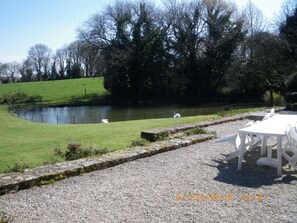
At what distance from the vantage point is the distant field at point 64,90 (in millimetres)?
45847

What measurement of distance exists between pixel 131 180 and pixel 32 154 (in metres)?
4.37

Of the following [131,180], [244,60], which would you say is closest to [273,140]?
[131,180]

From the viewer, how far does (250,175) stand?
18.6ft

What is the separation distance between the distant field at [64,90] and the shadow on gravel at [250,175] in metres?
38.6

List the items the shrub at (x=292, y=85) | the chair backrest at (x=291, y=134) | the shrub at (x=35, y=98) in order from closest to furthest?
the chair backrest at (x=291, y=134), the shrub at (x=292, y=85), the shrub at (x=35, y=98)

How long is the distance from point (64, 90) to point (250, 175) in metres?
49.5

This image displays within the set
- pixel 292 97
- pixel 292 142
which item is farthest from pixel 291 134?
pixel 292 97

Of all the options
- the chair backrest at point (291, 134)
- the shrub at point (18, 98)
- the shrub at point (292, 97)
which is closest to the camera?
the chair backrest at point (291, 134)

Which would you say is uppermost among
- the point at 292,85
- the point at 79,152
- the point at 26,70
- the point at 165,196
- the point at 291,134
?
the point at 26,70

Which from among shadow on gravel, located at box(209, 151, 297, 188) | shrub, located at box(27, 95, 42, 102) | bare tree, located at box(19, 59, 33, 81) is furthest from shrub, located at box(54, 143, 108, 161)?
bare tree, located at box(19, 59, 33, 81)

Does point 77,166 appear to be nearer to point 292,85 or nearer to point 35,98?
point 292,85

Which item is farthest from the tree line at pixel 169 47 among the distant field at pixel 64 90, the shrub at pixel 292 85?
the shrub at pixel 292 85

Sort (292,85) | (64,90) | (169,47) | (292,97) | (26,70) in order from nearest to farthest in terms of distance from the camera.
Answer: (292,97) < (292,85) < (169,47) < (64,90) < (26,70)

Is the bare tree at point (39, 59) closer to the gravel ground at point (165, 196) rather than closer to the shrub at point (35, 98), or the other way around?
the shrub at point (35, 98)
